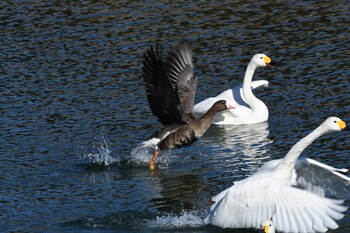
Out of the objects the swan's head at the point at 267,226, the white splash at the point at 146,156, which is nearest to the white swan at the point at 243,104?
the white splash at the point at 146,156

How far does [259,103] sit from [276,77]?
5.90 feet

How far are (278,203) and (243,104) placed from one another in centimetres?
763

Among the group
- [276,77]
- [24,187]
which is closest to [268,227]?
[24,187]

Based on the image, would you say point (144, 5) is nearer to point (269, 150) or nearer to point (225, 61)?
point (225, 61)

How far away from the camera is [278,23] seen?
70.1 feet

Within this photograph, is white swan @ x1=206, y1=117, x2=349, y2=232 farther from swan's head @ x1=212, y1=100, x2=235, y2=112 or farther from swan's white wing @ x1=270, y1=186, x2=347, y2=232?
swan's head @ x1=212, y1=100, x2=235, y2=112

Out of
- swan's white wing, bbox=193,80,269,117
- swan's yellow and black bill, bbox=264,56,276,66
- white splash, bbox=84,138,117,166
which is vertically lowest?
white splash, bbox=84,138,117,166

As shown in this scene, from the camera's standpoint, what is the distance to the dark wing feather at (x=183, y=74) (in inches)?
580

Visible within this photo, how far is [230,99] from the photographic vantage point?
56.6 ft

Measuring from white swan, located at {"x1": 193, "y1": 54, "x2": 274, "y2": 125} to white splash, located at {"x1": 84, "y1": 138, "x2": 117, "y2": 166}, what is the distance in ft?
7.81

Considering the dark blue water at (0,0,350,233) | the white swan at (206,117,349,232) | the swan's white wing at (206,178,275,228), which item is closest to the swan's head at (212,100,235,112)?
the dark blue water at (0,0,350,233)

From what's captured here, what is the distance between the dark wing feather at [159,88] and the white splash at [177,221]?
2601 millimetres

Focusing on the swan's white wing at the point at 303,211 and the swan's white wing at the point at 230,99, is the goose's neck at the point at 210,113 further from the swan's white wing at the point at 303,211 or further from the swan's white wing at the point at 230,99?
the swan's white wing at the point at 303,211

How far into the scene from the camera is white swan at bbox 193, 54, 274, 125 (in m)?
16.6
